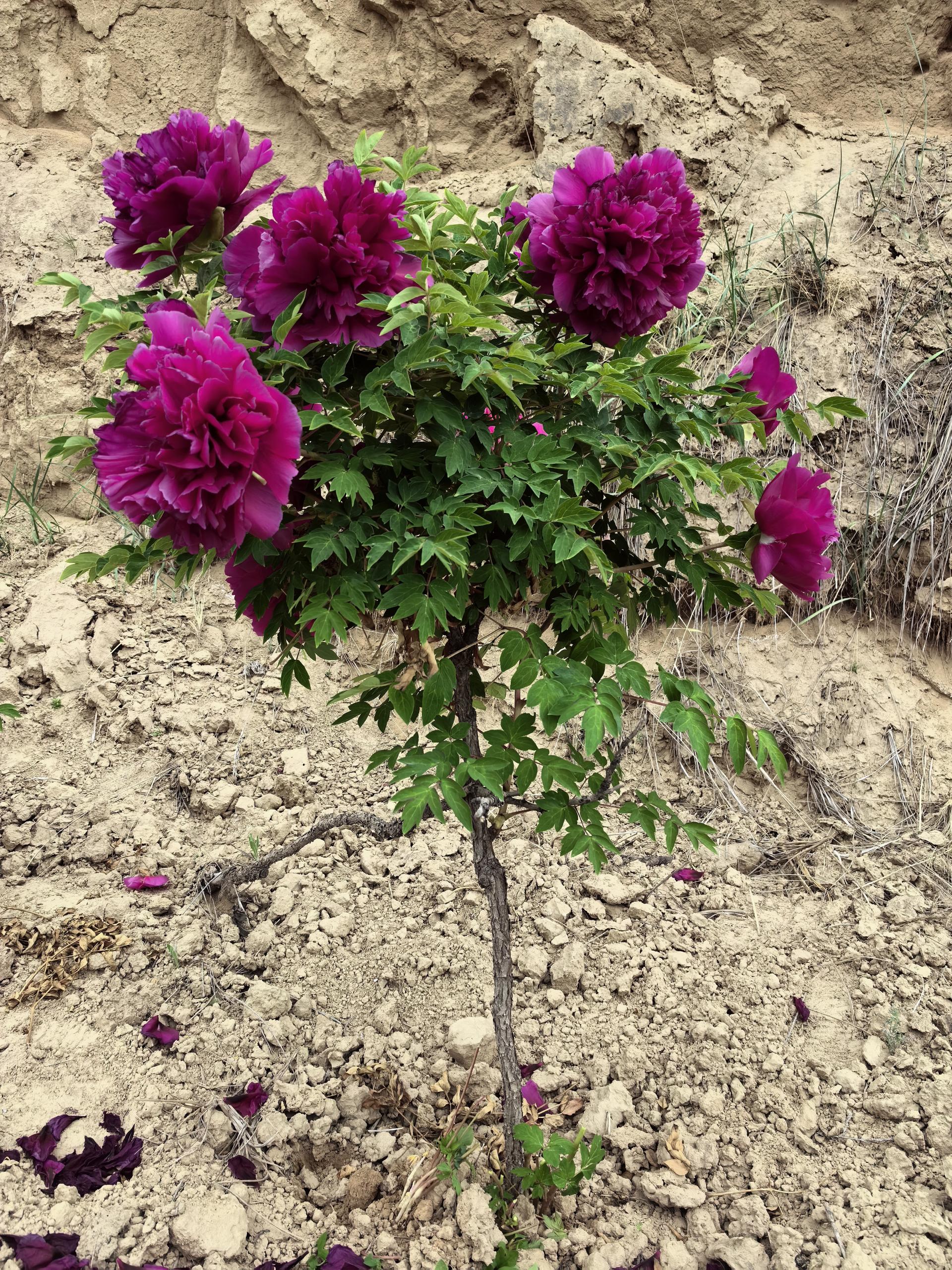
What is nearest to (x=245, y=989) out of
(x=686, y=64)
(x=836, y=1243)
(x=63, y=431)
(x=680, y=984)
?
(x=680, y=984)

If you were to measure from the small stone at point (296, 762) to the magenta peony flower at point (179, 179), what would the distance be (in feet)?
6.96

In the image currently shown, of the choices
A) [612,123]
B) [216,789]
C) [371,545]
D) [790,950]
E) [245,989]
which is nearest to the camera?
[371,545]

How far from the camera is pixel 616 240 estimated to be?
1.37 meters

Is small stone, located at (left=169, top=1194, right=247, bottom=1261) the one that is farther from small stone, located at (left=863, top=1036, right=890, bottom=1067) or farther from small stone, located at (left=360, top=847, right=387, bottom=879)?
small stone, located at (left=863, top=1036, right=890, bottom=1067)

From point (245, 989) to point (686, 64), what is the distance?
4.49 m

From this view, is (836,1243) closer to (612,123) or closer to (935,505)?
(935,505)

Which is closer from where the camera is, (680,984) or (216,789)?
(680,984)

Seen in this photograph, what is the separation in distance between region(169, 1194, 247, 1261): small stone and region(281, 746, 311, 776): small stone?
1492 mm

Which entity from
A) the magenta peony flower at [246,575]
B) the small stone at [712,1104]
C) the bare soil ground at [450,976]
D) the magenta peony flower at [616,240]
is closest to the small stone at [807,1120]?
the bare soil ground at [450,976]

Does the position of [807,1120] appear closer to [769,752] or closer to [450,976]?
[450,976]

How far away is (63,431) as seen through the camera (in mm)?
4379

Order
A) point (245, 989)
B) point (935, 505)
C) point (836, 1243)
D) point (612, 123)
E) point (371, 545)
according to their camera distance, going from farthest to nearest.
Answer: point (612, 123), point (935, 505), point (245, 989), point (836, 1243), point (371, 545)

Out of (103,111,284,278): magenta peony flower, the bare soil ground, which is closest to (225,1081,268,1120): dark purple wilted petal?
the bare soil ground

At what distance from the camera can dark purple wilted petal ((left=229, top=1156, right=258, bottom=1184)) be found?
6.51 ft
